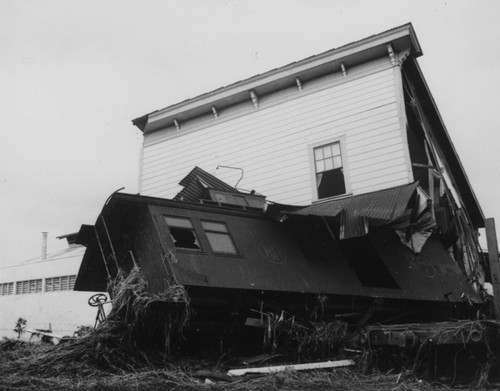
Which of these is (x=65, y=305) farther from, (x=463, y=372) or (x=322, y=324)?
(x=463, y=372)

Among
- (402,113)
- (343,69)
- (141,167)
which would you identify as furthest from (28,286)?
(402,113)

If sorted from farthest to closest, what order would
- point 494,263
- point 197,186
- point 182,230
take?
point 197,186, point 494,263, point 182,230

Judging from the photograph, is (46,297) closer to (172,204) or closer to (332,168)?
(332,168)

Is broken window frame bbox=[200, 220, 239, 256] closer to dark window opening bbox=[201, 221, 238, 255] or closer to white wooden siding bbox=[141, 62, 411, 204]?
dark window opening bbox=[201, 221, 238, 255]

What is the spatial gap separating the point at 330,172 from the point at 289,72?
355cm

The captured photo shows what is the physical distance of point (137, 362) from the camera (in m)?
8.59

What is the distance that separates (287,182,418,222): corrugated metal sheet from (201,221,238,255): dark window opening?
1453 mm

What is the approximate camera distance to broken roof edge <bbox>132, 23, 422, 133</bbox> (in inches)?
585

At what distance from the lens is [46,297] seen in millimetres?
29922

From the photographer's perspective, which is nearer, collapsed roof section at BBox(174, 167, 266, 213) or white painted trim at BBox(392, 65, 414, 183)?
collapsed roof section at BBox(174, 167, 266, 213)

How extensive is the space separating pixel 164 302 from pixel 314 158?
8.31 meters

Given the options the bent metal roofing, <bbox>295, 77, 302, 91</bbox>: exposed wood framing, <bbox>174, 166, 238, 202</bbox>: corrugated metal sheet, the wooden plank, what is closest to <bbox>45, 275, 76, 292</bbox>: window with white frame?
the bent metal roofing

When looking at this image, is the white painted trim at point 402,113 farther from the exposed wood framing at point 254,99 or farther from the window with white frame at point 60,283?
the window with white frame at point 60,283

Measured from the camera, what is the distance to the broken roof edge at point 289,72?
14.9 metres
